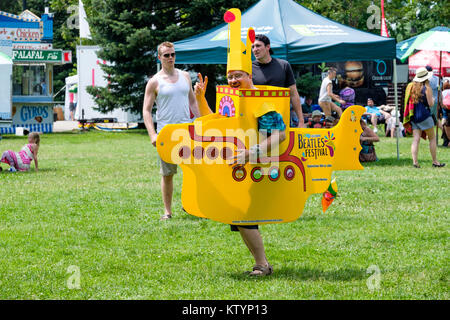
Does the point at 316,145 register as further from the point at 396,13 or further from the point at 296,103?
the point at 396,13

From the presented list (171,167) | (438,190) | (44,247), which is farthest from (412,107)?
(44,247)

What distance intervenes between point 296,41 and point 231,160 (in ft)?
29.1

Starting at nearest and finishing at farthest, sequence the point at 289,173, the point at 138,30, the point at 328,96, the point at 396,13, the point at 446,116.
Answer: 1. the point at 289,173
2. the point at 328,96
3. the point at 446,116
4. the point at 138,30
5. the point at 396,13

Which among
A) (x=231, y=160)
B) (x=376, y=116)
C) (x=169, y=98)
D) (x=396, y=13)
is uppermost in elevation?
(x=396, y=13)

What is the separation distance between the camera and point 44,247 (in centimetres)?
671

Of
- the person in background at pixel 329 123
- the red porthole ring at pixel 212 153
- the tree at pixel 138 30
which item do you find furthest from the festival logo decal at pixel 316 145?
the tree at pixel 138 30

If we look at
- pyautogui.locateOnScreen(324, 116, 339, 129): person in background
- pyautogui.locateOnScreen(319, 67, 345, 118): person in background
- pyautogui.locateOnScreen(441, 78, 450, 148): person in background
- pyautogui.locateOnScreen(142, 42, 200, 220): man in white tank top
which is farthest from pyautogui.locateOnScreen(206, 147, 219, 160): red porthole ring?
pyautogui.locateOnScreen(441, 78, 450, 148): person in background

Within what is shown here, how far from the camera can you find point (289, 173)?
5430 millimetres

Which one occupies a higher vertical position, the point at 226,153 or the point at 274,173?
the point at 226,153

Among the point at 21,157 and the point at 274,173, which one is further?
the point at 21,157

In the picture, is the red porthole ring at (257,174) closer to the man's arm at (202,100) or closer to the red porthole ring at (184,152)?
the red porthole ring at (184,152)

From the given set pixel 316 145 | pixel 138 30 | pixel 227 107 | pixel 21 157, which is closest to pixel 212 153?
pixel 227 107

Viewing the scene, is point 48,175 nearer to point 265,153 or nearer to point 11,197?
point 11,197

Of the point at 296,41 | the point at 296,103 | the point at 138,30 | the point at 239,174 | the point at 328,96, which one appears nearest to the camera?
the point at 239,174
